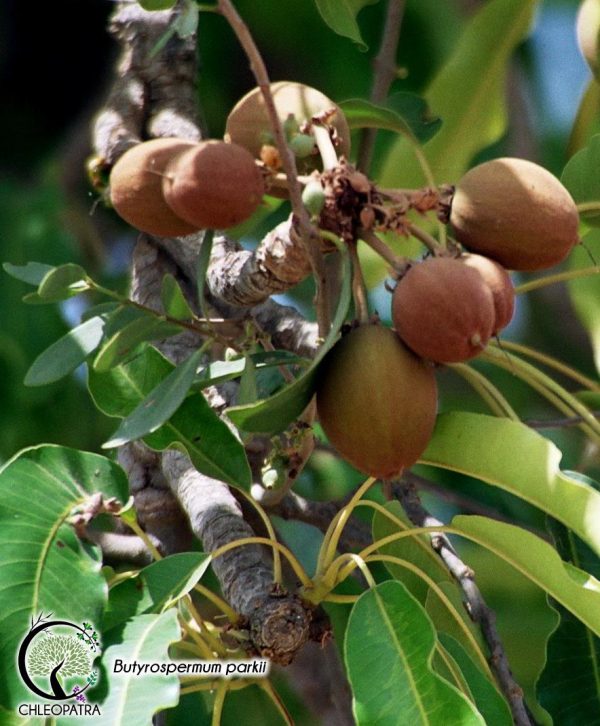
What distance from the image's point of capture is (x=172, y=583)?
935 mm

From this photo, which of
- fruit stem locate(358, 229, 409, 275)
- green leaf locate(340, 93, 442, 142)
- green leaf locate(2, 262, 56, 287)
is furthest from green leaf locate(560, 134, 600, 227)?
green leaf locate(2, 262, 56, 287)

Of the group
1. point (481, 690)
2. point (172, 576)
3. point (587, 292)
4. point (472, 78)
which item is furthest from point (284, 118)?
point (472, 78)

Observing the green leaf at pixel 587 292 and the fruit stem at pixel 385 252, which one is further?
the green leaf at pixel 587 292

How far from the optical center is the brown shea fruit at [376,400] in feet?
2.69

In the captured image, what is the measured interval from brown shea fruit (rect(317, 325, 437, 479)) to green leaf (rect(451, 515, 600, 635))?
154 mm

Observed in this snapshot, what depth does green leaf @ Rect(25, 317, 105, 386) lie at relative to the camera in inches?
38.2

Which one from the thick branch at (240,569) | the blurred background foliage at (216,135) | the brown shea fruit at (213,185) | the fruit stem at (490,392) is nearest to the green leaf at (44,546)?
the thick branch at (240,569)

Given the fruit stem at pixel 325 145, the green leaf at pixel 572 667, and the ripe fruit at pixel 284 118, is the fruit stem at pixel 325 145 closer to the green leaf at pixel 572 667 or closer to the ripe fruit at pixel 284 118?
the ripe fruit at pixel 284 118

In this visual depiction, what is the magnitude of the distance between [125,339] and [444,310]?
287mm

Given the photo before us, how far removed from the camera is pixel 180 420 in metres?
1.01

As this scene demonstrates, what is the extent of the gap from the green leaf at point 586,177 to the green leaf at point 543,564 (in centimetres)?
31

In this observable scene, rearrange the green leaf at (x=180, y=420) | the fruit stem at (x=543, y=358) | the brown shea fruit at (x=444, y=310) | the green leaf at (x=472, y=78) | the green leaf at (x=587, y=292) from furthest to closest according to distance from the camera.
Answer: the green leaf at (x=472, y=78) → the green leaf at (x=587, y=292) → the fruit stem at (x=543, y=358) → the green leaf at (x=180, y=420) → the brown shea fruit at (x=444, y=310)

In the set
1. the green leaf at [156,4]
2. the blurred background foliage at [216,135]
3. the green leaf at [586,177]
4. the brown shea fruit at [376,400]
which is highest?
the green leaf at [156,4]

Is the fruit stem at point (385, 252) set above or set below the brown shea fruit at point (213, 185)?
below
